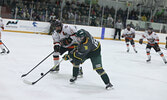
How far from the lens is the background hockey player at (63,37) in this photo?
4156mm

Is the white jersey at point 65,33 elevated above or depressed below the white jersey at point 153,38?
above

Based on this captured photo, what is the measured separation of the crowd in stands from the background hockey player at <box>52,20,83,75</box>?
7.88 m

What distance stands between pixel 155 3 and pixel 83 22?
7.03 metres

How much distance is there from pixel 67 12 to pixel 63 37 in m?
8.68

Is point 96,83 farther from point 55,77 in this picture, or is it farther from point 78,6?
point 78,6

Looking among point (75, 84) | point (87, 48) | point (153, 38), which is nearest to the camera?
point (87, 48)

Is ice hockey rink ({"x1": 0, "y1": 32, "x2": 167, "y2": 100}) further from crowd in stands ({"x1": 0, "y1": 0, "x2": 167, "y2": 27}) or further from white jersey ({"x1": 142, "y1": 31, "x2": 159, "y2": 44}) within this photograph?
crowd in stands ({"x1": 0, "y1": 0, "x2": 167, "y2": 27})

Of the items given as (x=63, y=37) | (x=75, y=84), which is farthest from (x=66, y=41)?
(x=75, y=84)

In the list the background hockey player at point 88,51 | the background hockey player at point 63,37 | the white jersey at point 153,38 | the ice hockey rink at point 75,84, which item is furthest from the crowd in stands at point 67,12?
the background hockey player at point 88,51

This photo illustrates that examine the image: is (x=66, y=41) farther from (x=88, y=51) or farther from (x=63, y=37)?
(x=88, y=51)

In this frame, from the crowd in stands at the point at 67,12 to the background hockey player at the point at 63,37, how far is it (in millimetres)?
7885

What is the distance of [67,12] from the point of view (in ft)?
41.6

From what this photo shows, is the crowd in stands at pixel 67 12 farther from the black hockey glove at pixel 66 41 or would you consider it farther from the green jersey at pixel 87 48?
the green jersey at pixel 87 48

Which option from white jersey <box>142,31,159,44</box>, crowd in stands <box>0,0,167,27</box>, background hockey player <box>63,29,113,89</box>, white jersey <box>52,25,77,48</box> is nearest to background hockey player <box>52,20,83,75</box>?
white jersey <box>52,25,77,48</box>
